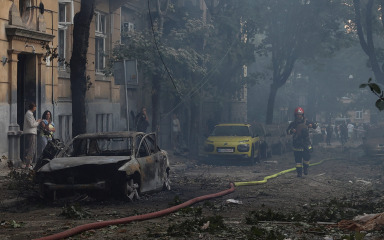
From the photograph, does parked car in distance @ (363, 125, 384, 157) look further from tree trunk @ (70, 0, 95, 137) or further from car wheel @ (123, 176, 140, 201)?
car wheel @ (123, 176, 140, 201)

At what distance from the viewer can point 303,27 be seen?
38594 millimetres

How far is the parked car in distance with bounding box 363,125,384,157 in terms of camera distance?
96.0 ft

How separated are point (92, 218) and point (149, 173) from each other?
337 centimetres

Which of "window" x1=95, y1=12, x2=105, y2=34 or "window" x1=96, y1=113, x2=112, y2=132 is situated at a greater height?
"window" x1=95, y1=12, x2=105, y2=34

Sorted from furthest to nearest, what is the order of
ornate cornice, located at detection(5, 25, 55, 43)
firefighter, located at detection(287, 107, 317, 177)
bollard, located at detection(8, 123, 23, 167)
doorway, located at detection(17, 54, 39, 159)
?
doorway, located at detection(17, 54, 39, 159) < firefighter, located at detection(287, 107, 317, 177) < bollard, located at detection(8, 123, 23, 167) < ornate cornice, located at detection(5, 25, 55, 43)

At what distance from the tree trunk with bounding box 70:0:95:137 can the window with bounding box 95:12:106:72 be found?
9.42 metres

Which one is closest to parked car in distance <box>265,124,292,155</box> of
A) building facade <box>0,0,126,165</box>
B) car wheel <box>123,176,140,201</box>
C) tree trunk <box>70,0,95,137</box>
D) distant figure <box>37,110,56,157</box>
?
building facade <box>0,0,126,165</box>

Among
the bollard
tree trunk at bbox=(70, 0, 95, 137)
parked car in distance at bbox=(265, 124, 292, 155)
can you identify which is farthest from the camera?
parked car in distance at bbox=(265, 124, 292, 155)

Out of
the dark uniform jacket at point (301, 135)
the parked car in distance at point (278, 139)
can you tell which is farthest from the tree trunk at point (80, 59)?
the parked car in distance at point (278, 139)

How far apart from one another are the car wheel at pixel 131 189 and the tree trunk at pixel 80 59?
4317 mm

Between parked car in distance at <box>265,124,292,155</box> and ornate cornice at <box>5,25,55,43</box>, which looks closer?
ornate cornice at <box>5,25,55,43</box>

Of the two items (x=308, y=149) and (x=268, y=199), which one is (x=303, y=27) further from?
(x=268, y=199)

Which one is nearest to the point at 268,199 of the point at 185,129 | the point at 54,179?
the point at 54,179

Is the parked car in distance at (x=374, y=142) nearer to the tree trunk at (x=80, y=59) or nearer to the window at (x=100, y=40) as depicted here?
the window at (x=100, y=40)
